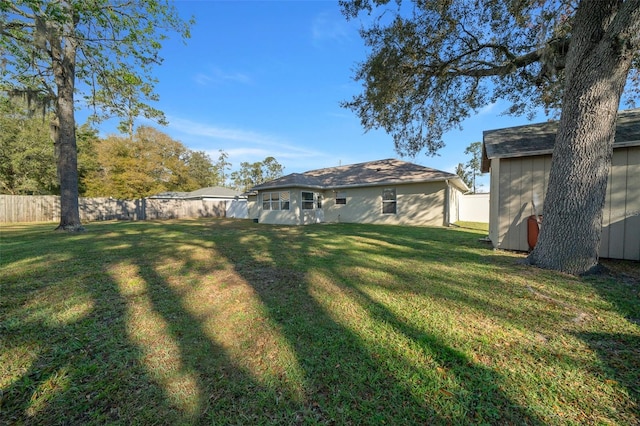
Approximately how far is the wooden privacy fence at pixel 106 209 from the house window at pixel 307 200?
43.7ft

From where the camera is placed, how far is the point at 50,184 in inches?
830

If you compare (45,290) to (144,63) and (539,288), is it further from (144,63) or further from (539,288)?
(144,63)

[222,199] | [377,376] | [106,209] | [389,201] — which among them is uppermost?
[222,199]

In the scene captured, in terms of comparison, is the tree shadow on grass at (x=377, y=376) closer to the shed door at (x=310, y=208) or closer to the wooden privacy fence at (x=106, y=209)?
the shed door at (x=310, y=208)

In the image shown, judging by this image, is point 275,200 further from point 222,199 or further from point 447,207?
point 222,199

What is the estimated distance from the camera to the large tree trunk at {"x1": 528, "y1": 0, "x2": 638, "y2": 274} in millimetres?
3971

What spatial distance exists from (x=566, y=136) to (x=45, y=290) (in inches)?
326

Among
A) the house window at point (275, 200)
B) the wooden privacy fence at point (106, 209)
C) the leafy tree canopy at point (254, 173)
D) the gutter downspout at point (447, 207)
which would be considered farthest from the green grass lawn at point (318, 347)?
the leafy tree canopy at point (254, 173)

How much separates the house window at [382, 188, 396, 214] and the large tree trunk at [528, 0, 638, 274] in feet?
32.0

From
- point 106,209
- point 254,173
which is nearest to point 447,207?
point 106,209

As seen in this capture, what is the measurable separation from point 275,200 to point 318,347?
12.9m

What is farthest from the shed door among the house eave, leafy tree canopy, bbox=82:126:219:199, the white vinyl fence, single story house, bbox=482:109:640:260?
leafy tree canopy, bbox=82:126:219:199

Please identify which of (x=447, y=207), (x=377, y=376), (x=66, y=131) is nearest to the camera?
(x=377, y=376)

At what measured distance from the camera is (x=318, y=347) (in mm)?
2236
